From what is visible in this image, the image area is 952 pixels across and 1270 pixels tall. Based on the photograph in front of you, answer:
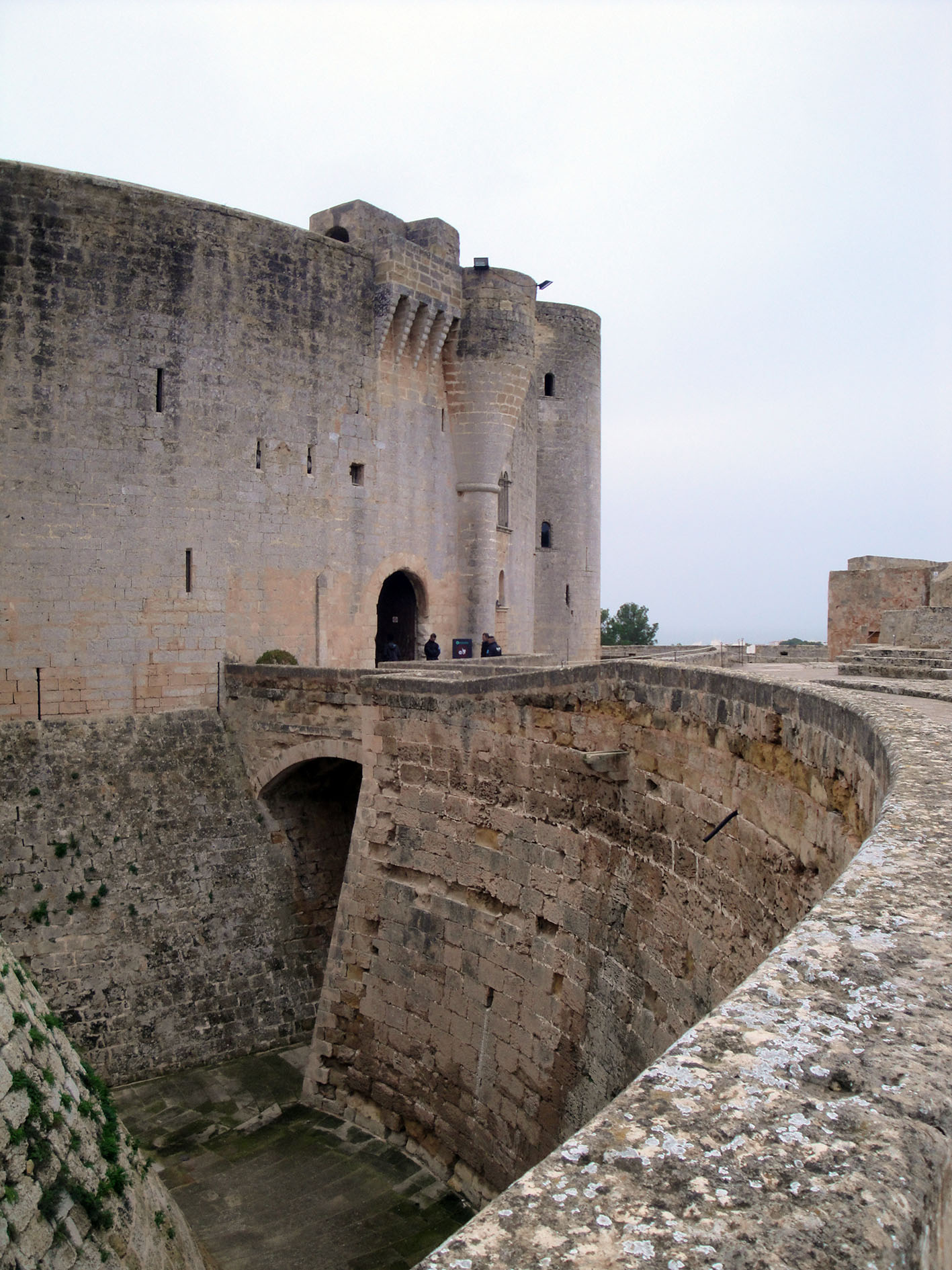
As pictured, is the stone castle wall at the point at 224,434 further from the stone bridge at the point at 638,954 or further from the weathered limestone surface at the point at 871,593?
the weathered limestone surface at the point at 871,593

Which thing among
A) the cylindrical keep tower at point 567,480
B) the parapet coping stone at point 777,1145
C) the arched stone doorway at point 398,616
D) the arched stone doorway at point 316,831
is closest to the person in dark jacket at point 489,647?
the arched stone doorway at point 398,616

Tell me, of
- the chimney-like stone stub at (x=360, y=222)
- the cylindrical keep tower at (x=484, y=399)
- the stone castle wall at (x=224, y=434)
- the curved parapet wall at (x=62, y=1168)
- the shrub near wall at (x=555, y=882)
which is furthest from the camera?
the cylindrical keep tower at (x=484, y=399)

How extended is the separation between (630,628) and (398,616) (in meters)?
31.7

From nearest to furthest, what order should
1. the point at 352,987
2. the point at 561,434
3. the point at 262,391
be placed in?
1. the point at 352,987
2. the point at 262,391
3. the point at 561,434

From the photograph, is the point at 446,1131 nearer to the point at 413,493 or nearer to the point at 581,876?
the point at 581,876

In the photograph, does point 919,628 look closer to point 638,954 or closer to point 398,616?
point 638,954

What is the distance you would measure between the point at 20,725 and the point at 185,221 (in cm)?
608

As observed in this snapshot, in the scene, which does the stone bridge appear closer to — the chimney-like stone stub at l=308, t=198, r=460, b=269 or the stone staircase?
the stone staircase

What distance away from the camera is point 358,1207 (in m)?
7.72

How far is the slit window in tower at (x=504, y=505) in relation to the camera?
16.9 metres

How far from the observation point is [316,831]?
12.0 metres

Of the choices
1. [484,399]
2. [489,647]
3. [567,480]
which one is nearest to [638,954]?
[489,647]

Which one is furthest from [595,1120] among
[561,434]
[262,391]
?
[561,434]

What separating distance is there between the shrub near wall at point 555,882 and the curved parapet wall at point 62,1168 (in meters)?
2.72
